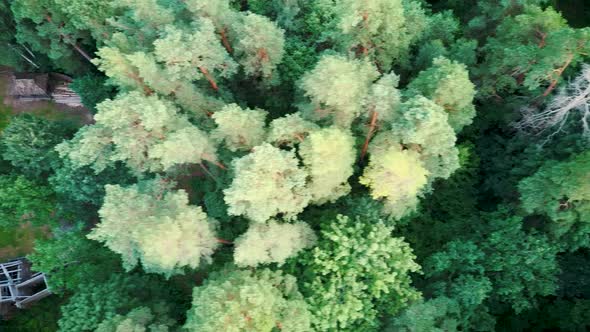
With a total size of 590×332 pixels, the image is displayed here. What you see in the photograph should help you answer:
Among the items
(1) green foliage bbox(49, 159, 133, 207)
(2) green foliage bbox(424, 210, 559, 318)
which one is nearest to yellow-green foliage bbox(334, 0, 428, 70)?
(2) green foliage bbox(424, 210, 559, 318)

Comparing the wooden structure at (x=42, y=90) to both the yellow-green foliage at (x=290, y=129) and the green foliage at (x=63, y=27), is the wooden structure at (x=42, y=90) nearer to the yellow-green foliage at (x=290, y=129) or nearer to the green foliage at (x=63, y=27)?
the green foliage at (x=63, y=27)

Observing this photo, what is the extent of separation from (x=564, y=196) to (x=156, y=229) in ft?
49.6

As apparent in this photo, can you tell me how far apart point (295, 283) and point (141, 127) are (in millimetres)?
8230

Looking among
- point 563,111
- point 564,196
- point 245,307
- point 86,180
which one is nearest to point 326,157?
point 245,307

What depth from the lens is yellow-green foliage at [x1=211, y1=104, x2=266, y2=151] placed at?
1678cm

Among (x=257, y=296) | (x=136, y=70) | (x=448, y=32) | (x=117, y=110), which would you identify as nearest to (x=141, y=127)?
(x=117, y=110)

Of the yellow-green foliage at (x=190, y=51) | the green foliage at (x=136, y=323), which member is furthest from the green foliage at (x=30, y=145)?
the green foliage at (x=136, y=323)

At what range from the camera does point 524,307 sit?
1914 cm

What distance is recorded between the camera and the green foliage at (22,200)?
70.7ft

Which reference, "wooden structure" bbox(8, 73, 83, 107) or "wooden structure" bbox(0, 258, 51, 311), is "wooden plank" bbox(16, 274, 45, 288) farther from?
"wooden structure" bbox(8, 73, 83, 107)

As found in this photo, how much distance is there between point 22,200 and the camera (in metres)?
21.8

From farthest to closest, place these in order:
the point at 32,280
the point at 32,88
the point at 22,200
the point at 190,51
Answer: the point at 32,88
the point at 32,280
the point at 22,200
the point at 190,51

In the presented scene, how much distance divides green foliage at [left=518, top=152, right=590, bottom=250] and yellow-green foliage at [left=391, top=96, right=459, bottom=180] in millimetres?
3513

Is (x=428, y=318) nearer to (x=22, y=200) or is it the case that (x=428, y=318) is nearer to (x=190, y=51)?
(x=190, y=51)
